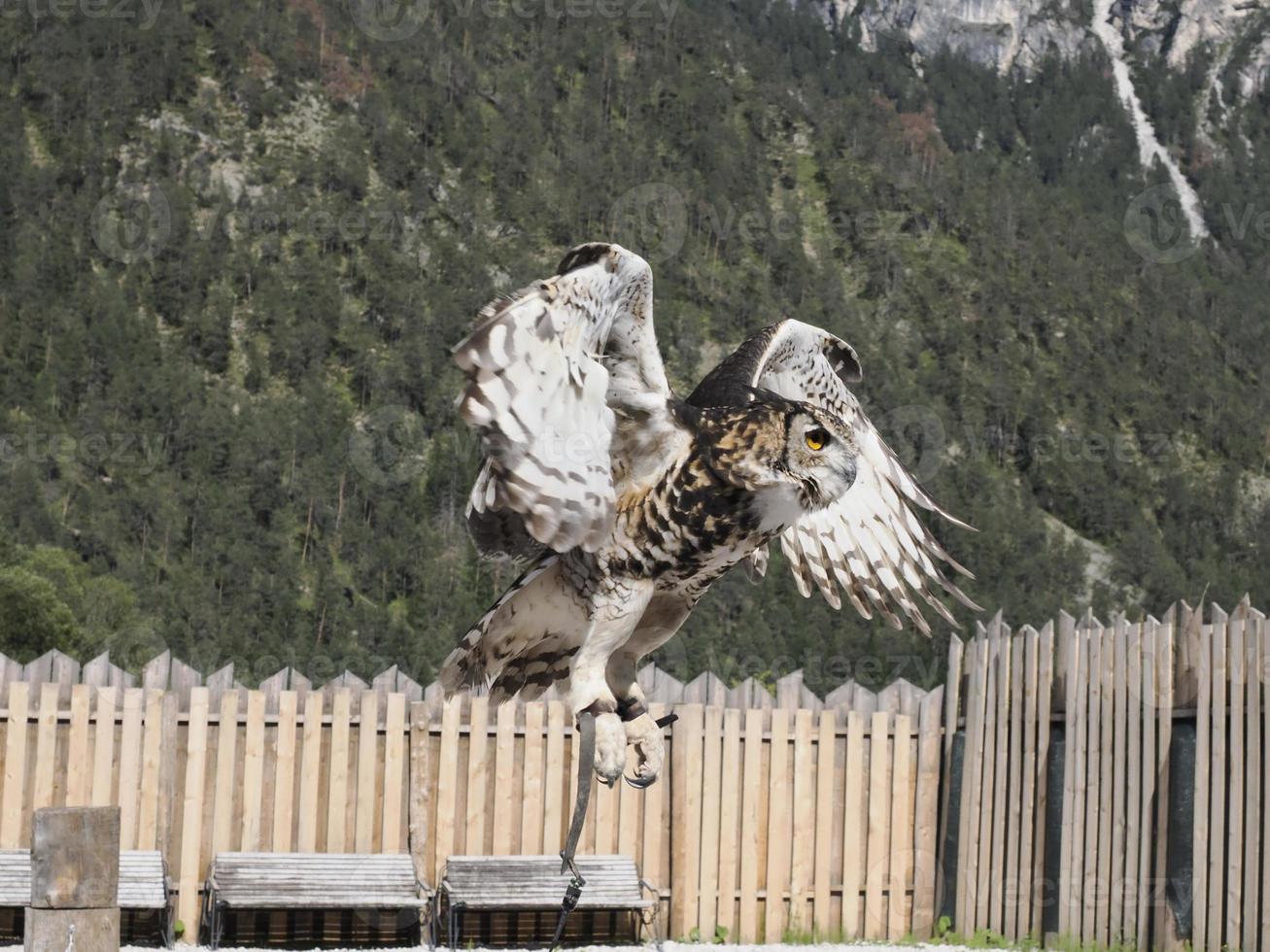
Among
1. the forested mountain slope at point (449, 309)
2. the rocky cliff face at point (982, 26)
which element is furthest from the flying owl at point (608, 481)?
the rocky cliff face at point (982, 26)

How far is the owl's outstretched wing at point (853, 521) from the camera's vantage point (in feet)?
15.1

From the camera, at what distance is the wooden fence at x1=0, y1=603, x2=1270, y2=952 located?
29.6ft

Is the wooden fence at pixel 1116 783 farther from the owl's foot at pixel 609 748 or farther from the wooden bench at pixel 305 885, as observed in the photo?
the owl's foot at pixel 609 748

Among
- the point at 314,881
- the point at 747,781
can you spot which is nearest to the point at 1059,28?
the point at 747,781

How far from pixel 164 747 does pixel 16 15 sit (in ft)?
270

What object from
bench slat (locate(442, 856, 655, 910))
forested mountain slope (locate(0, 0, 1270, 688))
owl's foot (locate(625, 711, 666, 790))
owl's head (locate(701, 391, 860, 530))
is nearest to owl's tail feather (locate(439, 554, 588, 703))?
owl's foot (locate(625, 711, 666, 790))

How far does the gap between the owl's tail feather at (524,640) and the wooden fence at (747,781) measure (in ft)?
17.0

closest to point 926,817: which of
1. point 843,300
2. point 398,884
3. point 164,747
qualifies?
point 398,884

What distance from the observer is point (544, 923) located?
10648mm

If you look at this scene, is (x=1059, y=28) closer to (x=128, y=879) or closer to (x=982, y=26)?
(x=982, y=26)

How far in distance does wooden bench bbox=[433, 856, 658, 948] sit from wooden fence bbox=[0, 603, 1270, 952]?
20cm

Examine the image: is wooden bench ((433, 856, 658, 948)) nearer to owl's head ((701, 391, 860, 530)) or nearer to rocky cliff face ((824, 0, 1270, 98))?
owl's head ((701, 391, 860, 530))

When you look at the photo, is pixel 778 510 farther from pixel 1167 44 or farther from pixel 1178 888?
pixel 1167 44

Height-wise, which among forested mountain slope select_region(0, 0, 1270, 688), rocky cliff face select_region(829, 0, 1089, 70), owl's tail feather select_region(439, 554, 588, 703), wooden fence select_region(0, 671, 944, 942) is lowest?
wooden fence select_region(0, 671, 944, 942)
